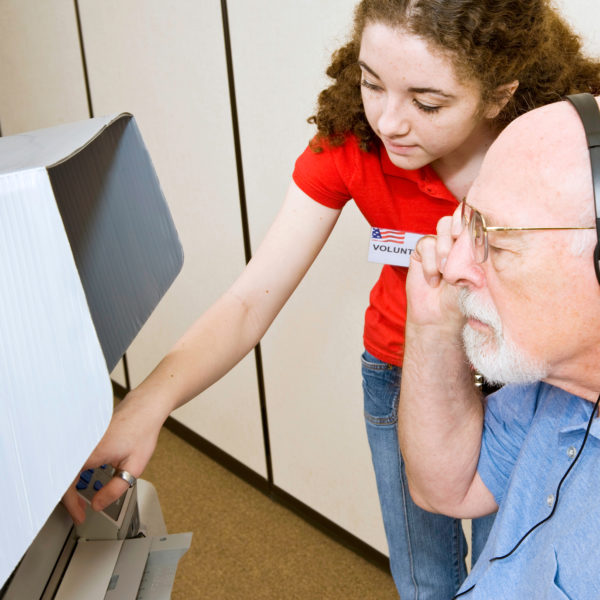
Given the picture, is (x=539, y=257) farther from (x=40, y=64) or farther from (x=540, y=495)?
(x=40, y=64)

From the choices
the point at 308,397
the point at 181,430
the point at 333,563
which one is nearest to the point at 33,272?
the point at 308,397

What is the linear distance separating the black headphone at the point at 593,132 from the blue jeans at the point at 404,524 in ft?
2.40

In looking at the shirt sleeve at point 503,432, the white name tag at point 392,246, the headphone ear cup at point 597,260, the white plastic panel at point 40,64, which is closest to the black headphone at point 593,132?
the headphone ear cup at point 597,260

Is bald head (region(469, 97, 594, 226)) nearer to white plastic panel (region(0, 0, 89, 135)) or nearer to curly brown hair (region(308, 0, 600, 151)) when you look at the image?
curly brown hair (region(308, 0, 600, 151))

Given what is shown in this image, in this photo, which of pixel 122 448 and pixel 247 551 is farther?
pixel 247 551

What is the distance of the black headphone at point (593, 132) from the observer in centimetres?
68

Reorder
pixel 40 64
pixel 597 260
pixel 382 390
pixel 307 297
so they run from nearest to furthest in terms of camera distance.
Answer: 1. pixel 597 260
2. pixel 382 390
3. pixel 307 297
4. pixel 40 64

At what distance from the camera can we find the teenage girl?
2.98 feet

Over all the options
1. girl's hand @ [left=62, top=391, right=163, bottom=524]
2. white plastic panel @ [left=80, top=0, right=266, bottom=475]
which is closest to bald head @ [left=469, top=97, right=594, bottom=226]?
girl's hand @ [left=62, top=391, right=163, bottom=524]

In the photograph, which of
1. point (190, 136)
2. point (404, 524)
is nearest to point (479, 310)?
point (404, 524)

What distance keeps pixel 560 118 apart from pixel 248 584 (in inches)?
69.2

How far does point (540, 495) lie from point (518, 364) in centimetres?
21

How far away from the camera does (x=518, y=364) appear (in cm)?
84

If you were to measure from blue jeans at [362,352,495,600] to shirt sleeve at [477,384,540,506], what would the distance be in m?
0.29
